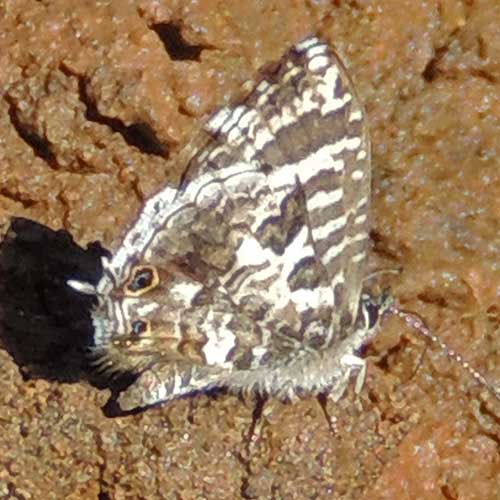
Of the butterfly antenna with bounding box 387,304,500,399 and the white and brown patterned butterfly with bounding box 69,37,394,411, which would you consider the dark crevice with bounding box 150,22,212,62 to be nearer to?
the white and brown patterned butterfly with bounding box 69,37,394,411

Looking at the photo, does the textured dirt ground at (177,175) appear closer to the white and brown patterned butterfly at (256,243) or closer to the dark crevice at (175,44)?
the dark crevice at (175,44)

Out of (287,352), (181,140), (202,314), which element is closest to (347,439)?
(287,352)

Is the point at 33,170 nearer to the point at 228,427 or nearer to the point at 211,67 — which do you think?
the point at 211,67

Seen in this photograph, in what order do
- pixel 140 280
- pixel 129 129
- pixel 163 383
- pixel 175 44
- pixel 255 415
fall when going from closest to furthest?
pixel 140 280 → pixel 163 383 → pixel 255 415 → pixel 129 129 → pixel 175 44

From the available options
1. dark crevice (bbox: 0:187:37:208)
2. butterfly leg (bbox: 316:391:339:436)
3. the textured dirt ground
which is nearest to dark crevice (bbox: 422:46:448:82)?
the textured dirt ground

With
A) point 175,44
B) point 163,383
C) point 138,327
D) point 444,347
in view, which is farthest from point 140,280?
point 444,347

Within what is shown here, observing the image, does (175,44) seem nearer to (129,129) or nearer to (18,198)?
(129,129)
